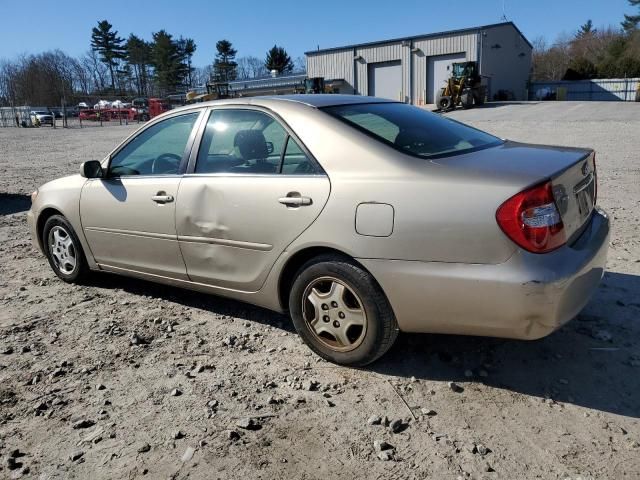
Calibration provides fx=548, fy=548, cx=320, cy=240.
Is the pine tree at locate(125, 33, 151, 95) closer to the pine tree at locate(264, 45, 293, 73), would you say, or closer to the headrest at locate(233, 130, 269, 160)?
the pine tree at locate(264, 45, 293, 73)

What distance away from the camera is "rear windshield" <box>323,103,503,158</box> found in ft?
10.7

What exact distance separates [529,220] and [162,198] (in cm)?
251

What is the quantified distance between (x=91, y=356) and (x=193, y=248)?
97cm

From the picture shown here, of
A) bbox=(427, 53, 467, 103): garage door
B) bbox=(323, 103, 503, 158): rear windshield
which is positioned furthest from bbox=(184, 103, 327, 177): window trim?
bbox=(427, 53, 467, 103): garage door

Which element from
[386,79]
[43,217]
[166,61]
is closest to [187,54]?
[166,61]

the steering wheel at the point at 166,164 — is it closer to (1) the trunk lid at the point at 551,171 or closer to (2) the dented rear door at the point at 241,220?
(2) the dented rear door at the point at 241,220

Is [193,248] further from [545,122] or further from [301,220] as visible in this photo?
[545,122]

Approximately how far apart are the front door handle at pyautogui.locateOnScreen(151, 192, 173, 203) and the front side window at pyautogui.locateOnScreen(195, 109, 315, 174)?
0.96 feet

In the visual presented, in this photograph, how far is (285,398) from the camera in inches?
120

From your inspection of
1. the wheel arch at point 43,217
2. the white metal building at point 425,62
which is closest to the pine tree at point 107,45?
the white metal building at point 425,62

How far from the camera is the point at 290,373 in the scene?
3318mm

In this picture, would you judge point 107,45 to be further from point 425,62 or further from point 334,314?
point 334,314

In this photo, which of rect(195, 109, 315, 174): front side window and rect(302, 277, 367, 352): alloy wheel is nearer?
rect(302, 277, 367, 352): alloy wheel

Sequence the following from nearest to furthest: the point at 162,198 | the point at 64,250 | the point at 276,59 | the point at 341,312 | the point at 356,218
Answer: the point at 356,218, the point at 341,312, the point at 162,198, the point at 64,250, the point at 276,59
